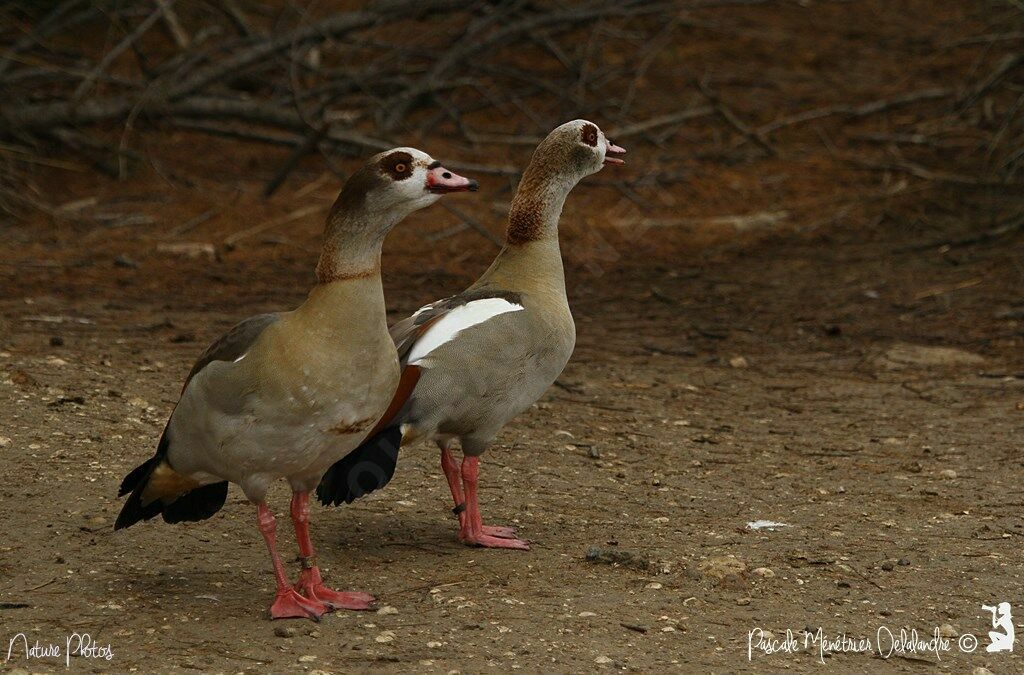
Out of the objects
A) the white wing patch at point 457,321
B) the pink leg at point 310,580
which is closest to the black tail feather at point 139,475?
the pink leg at point 310,580

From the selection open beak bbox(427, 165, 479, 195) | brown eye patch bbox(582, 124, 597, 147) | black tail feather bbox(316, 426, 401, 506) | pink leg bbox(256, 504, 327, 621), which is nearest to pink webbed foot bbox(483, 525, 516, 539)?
black tail feather bbox(316, 426, 401, 506)

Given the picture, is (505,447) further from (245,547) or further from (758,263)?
(758,263)

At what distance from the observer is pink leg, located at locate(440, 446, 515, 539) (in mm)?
4727

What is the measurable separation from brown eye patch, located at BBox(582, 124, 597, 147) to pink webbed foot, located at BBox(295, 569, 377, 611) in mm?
2083

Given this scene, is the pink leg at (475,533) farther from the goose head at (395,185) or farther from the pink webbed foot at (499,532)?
the goose head at (395,185)

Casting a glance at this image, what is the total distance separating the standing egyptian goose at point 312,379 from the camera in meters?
3.79

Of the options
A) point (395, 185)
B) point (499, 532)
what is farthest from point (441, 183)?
point (499, 532)

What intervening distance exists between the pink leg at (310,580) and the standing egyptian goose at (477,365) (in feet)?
0.71

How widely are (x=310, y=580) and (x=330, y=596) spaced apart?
0.25 feet

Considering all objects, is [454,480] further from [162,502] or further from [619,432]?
[619,432]

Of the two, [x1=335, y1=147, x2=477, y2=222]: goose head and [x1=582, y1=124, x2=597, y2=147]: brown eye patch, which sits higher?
[x1=582, y1=124, x2=597, y2=147]: brown eye patch

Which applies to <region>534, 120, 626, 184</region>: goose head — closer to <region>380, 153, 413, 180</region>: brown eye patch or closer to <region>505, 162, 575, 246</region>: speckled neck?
<region>505, 162, 575, 246</region>: speckled neck

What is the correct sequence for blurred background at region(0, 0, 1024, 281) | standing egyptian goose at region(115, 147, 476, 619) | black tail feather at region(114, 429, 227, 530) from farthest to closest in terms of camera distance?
1. blurred background at region(0, 0, 1024, 281)
2. black tail feather at region(114, 429, 227, 530)
3. standing egyptian goose at region(115, 147, 476, 619)

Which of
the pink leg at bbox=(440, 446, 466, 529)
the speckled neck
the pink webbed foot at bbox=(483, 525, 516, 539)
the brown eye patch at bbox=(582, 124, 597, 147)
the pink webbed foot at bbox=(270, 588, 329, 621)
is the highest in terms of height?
the brown eye patch at bbox=(582, 124, 597, 147)
